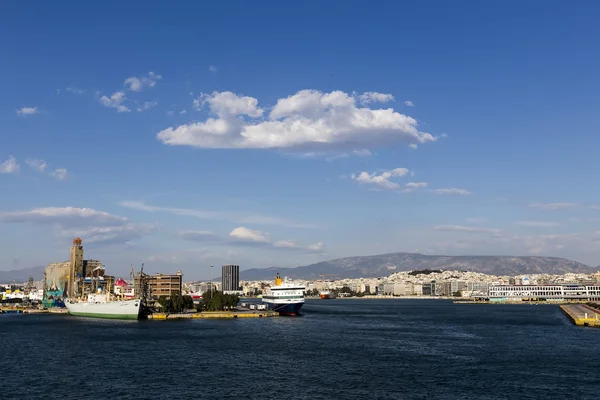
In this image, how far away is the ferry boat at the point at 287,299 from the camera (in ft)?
468

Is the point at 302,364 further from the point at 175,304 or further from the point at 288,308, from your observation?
the point at 175,304

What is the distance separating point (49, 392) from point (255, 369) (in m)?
20.3

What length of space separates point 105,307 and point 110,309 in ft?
8.51

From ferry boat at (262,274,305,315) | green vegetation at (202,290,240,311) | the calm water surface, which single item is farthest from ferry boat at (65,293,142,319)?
ferry boat at (262,274,305,315)

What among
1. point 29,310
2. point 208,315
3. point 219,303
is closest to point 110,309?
point 208,315

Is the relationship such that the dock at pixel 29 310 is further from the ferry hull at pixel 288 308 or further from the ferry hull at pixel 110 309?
the ferry hull at pixel 288 308

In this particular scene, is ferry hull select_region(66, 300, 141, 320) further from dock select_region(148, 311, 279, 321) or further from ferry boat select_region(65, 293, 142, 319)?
dock select_region(148, 311, 279, 321)

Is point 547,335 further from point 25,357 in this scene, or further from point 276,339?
point 25,357

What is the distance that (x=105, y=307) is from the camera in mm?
137750

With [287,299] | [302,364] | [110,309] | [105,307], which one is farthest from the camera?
[287,299]

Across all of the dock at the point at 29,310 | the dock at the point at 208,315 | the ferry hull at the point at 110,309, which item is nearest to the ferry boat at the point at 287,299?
the dock at the point at 208,315

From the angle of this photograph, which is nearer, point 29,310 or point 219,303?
point 219,303

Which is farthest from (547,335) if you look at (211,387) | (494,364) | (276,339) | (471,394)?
(211,387)

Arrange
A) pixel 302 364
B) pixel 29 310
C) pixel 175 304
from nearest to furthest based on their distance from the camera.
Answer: pixel 302 364 < pixel 175 304 < pixel 29 310
